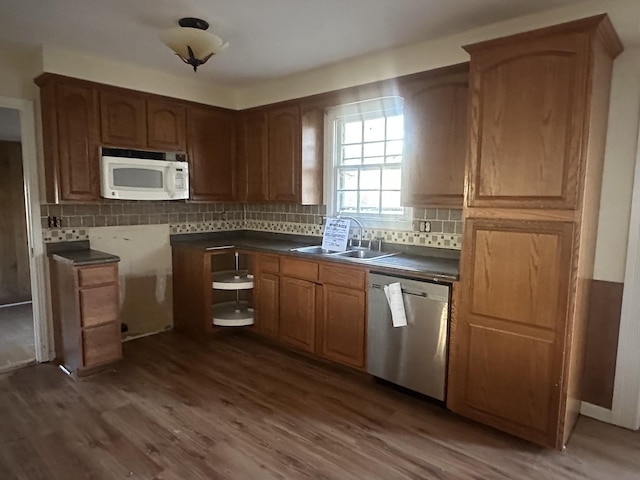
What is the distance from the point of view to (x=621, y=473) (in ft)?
6.77

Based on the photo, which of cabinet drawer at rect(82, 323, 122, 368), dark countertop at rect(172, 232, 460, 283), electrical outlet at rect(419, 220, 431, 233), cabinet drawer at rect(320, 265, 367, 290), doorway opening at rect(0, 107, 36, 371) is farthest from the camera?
doorway opening at rect(0, 107, 36, 371)

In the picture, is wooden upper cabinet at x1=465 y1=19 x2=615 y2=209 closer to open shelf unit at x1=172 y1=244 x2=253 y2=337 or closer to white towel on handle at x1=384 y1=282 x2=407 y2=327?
white towel on handle at x1=384 y1=282 x2=407 y2=327

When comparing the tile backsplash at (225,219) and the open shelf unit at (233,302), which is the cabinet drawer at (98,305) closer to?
the tile backsplash at (225,219)

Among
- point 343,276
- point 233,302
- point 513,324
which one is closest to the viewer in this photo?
point 513,324

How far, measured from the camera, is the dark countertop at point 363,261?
262 centimetres

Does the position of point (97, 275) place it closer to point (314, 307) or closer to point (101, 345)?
point (101, 345)

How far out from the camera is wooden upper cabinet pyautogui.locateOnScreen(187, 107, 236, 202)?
12.9ft

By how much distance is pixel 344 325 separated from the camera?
3105mm

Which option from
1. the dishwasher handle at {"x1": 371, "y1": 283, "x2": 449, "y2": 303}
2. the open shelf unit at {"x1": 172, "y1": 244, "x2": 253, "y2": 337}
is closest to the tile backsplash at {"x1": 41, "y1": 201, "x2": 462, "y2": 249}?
the open shelf unit at {"x1": 172, "y1": 244, "x2": 253, "y2": 337}

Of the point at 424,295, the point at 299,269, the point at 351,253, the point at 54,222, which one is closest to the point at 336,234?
the point at 351,253

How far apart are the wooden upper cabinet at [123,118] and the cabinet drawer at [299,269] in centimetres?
159

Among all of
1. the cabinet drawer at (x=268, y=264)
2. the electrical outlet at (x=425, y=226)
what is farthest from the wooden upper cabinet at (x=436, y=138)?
the cabinet drawer at (x=268, y=264)

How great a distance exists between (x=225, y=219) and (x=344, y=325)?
2130 mm

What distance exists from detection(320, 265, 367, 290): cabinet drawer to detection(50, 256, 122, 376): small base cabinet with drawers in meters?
1.61
